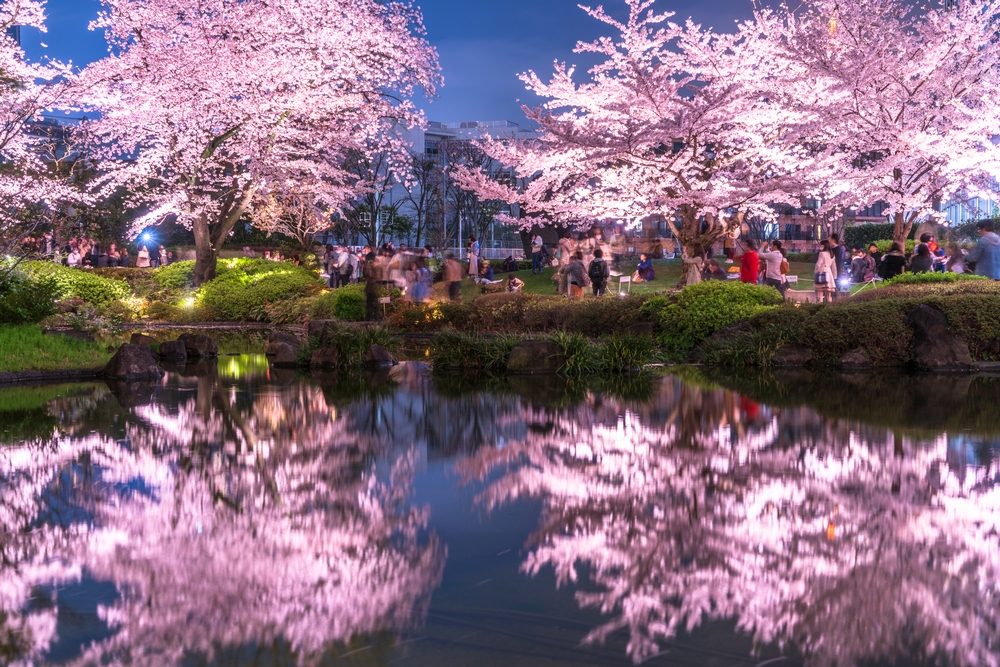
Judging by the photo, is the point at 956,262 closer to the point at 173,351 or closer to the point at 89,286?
the point at 173,351

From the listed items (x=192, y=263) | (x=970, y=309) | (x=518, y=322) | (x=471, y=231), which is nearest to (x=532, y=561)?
(x=970, y=309)

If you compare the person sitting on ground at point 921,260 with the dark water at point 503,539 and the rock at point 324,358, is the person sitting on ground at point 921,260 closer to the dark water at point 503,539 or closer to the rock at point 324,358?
the rock at point 324,358

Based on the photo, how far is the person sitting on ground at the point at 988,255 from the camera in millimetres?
19828

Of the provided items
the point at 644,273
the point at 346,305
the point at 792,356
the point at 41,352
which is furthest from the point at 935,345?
the point at 644,273

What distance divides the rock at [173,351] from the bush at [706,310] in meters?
9.28

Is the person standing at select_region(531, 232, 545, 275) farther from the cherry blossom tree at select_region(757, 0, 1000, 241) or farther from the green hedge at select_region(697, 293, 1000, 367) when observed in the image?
the green hedge at select_region(697, 293, 1000, 367)

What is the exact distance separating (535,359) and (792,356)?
4565 mm

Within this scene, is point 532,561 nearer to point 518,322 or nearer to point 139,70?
point 518,322

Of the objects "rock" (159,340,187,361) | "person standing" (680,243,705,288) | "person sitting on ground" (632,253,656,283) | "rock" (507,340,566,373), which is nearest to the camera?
"rock" (507,340,566,373)

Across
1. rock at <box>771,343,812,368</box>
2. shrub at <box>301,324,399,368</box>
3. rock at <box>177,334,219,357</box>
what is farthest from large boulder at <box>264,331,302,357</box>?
rock at <box>771,343,812,368</box>

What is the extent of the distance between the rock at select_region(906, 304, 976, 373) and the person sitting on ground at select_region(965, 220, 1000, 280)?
4463mm

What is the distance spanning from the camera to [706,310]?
18.7 meters

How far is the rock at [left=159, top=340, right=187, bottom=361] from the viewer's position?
61.6 ft

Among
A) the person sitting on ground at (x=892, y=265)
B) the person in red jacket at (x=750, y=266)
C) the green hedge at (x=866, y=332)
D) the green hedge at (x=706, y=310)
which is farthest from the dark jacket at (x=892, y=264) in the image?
the green hedge at (x=866, y=332)
